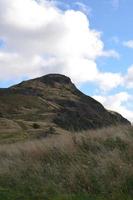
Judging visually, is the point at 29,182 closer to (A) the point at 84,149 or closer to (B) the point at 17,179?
(B) the point at 17,179

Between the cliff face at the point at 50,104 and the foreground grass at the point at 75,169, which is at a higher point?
the cliff face at the point at 50,104

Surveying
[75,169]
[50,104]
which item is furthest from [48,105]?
[75,169]

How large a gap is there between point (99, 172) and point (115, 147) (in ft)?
5.98

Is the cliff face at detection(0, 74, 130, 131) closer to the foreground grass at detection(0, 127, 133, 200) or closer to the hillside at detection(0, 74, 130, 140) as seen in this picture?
the hillside at detection(0, 74, 130, 140)

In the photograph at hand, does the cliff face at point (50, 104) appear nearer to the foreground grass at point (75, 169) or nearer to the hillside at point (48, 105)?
the hillside at point (48, 105)

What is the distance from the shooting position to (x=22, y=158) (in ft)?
48.5

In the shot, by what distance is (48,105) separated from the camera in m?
157

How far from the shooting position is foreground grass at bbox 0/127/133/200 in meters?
10.6

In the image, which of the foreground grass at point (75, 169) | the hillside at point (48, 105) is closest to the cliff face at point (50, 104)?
the hillside at point (48, 105)

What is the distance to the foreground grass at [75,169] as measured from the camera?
10555mm

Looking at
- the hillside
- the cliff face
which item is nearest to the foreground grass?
the hillside

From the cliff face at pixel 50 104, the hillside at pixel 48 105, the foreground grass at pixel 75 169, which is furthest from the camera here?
the cliff face at pixel 50 104

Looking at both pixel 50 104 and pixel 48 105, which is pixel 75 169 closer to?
pixel 48 105

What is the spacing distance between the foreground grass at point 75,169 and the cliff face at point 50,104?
105004mm
